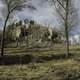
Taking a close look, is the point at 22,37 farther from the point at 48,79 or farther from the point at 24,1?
the point at 48,79

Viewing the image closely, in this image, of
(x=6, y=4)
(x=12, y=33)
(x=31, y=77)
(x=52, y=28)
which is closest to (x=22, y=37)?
(x=12, y=33)

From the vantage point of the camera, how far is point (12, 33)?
9088cm

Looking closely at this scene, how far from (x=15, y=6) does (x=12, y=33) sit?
5596 centimetres

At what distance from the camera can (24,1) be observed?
35250 mm

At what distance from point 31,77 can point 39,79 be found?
3.06 ft

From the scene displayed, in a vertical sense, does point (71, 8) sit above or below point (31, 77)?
above

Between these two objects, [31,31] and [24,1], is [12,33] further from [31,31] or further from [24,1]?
[24,1]

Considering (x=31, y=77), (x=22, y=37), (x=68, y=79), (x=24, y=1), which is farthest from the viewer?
(x=22, y=37)

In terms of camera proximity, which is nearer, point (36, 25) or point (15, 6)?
point (15, 6)

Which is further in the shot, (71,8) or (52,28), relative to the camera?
(52,28)

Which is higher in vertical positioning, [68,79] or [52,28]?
[52,28]

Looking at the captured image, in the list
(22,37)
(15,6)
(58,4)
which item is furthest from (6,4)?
(22,37)

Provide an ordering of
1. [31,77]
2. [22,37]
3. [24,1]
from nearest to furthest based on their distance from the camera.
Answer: [31,77]
[24,1]
[22,37]

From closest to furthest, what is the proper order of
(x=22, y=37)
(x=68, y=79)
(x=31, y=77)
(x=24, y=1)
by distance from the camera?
(x=68, y=79) → (x=31, y=77) → (x=24, y=1) → (x=22, y=37)
